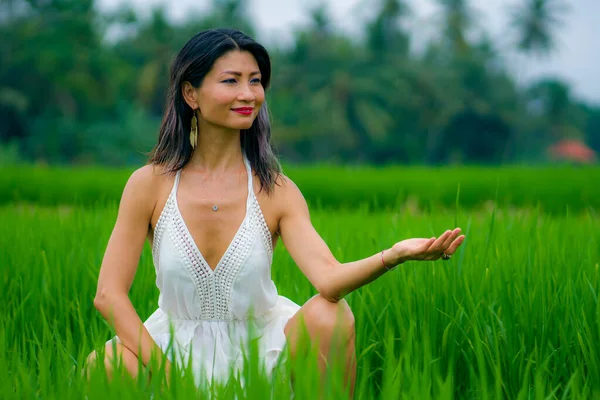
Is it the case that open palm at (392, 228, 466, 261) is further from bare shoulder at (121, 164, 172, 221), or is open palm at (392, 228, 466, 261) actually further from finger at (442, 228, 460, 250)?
bare shoulder at (121, 164, 172, 221)

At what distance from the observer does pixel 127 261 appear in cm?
210

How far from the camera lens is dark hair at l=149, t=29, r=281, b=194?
2082 millimetres

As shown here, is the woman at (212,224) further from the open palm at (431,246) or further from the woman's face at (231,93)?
the open palm at (431,246)

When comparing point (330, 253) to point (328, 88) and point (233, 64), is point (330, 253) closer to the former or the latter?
point (233, 64)

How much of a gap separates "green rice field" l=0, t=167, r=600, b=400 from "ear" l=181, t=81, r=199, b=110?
62 centimetres

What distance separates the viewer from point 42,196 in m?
8.27

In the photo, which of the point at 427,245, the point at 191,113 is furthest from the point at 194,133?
the point at 427,245

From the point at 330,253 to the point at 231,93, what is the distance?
458mm

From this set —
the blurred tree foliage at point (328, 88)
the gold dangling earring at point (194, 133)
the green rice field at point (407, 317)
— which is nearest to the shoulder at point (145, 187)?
the gold dangling earring at point (194, 133)

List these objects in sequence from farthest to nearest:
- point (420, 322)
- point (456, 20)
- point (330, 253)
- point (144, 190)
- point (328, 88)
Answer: point (456, 20), point (328, 88), point (420, 322), point (144, 190), point (330, 253)

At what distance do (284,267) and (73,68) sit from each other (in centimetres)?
2576

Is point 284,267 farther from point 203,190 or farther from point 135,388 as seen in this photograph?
point 135,388

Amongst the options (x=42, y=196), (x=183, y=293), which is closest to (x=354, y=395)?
(x=183, y=293)

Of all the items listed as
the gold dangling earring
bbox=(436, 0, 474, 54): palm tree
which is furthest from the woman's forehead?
bbox=(436, 0, 474, 54): palm tree
